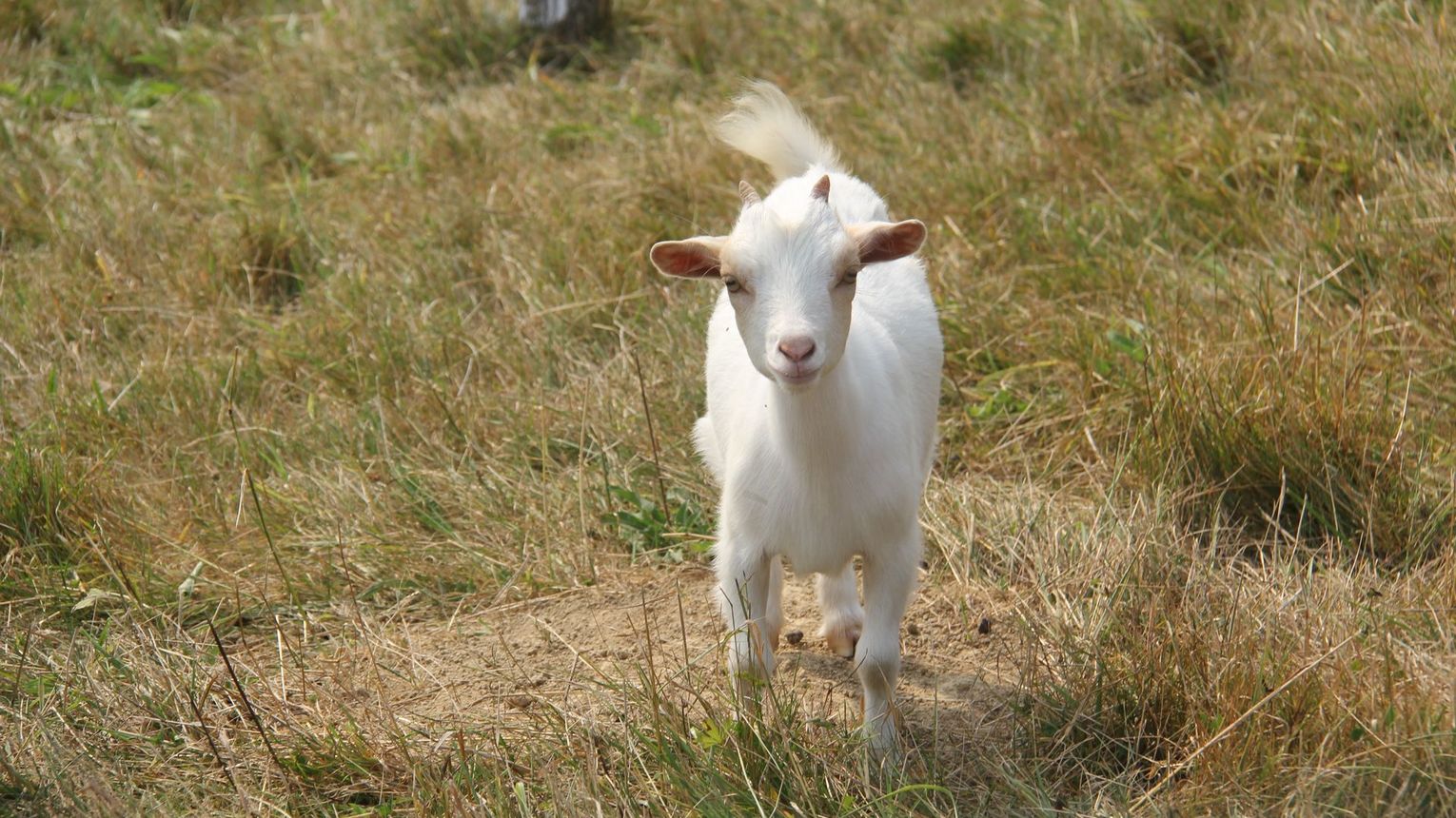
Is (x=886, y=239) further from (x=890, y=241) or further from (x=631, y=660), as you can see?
(x=631, y=660)

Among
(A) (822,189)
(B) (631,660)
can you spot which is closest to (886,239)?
(A) (822,189)

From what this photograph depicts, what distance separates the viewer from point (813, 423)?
10.8ft

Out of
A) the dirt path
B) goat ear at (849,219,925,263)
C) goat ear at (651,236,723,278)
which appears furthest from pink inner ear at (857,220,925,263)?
the dirt path

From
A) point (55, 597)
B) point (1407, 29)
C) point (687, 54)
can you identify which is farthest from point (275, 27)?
point (1407, 29)

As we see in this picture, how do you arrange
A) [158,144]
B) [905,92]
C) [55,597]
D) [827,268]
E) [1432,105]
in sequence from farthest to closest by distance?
[158,144] → [905,92] → [1432,105] → [55,597] → [827,268]

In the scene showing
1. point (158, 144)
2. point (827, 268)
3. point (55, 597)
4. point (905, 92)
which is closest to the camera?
point (827, 268)

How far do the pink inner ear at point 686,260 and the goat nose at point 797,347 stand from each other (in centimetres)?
42

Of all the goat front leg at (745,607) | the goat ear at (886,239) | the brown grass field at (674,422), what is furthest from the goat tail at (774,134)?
the goat front leg at (745,607)

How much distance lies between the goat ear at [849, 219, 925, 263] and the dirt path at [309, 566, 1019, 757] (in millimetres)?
934

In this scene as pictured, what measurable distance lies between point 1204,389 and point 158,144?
17.2ft

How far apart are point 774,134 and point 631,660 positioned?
1564 mm

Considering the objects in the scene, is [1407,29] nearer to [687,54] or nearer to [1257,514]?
[1257,514]

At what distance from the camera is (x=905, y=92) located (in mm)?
6793

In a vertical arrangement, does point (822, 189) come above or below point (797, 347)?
above
